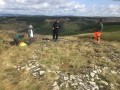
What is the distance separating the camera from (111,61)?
17.7 meters

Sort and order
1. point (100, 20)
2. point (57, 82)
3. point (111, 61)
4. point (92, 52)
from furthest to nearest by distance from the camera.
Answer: point (100, 20), point (92, 52), point (111, 61), point (57, 82)

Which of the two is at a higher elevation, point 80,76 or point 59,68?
point 59,68

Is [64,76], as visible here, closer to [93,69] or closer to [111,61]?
[93,69]

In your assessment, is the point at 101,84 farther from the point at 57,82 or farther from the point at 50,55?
the point at 50,55

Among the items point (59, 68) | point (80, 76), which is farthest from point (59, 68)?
point (80, 76)

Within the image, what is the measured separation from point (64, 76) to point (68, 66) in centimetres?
155

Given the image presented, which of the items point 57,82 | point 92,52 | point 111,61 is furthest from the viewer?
point 92,52

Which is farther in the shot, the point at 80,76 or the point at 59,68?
the point at 59,68

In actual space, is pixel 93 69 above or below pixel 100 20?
below

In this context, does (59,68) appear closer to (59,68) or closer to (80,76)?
(59,68)

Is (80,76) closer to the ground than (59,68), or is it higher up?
closer to the ground

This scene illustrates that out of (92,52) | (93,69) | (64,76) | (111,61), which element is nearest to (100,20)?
(92,52)

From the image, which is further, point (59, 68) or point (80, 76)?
point (59, 68)

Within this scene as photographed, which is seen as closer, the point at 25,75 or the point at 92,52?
the point at 25,75
